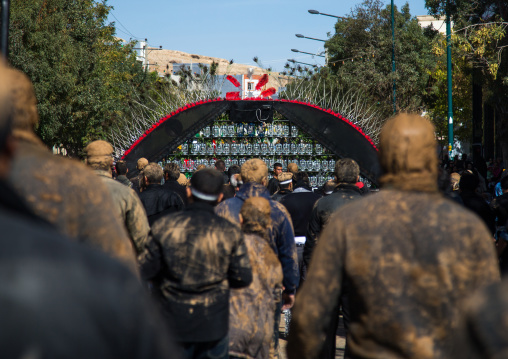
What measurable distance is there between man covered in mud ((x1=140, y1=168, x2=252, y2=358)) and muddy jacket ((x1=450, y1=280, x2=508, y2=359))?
3.18m

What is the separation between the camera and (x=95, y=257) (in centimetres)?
111

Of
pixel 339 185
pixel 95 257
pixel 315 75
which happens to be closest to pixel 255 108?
pixel 315 75

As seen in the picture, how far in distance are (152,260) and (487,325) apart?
3.38 m

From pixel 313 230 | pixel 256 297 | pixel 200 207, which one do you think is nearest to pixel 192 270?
pixel 200 207

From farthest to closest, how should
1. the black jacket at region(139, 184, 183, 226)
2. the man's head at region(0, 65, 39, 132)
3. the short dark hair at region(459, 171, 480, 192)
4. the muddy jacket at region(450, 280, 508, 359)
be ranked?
1. the black jacket at region(139, 184, 183, 226)
2. the short dark hair at region(459, 171, 480, 192)
3. the man's head at region(0, 65, 39, 132)
4. the muddy jacket at region(450, 280, 508, 359)

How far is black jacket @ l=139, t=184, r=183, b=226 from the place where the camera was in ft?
27.2

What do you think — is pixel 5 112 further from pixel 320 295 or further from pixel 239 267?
pixel 239 267

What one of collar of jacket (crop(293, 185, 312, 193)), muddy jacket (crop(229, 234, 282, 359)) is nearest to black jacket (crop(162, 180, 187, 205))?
collar of jacket (crop(293, 185, 312, 193))

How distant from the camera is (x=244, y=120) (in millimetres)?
18453

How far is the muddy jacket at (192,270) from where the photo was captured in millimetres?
4305

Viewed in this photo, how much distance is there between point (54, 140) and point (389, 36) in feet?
80.6

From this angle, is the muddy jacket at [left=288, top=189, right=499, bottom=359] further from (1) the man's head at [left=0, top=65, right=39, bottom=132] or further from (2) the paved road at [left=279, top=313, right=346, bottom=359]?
(2) the paved road at [left=279, top=313, right=346, bottom=359]

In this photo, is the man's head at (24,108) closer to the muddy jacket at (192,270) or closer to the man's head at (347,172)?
the muddy jacket at (192,270)

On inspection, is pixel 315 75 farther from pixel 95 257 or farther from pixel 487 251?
pixel 95 257
